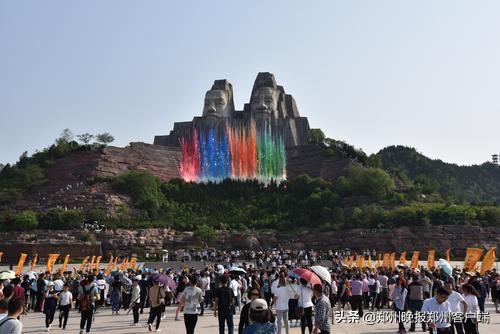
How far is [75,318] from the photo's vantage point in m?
17.1

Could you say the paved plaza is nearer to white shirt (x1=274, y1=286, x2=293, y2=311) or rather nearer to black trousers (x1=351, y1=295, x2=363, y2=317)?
white shirt (x1=274, y1=286, x2=293, y2=311)

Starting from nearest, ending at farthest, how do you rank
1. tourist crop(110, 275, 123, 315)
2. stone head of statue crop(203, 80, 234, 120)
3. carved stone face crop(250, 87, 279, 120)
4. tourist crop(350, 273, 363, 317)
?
tourist crop(350, 273, 363, 317) < tourist crop(110, 275, 123, 315) < stone head of statue crop(203, 80, 234, 120) < carved stone face crop(250, 87, 279, 120)

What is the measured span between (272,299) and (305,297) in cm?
298

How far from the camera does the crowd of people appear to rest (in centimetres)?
864

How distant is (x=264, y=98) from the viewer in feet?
280

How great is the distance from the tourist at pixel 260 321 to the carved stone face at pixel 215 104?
7632cm

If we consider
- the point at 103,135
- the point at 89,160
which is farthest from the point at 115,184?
the point at 103,135

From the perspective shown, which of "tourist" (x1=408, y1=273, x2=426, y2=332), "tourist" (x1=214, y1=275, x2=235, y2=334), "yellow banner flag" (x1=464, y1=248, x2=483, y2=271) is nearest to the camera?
"tourist" (x1=214, y1=275, x2=235, y2=334)

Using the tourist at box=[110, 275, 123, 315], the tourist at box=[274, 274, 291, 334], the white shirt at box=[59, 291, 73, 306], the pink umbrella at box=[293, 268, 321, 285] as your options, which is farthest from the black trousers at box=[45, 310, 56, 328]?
the pink umbrella at box=[293, 268, 321, 285]

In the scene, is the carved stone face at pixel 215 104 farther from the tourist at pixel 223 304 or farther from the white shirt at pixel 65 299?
the tourist at pixel 223 304

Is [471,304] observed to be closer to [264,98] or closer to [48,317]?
[48,317]

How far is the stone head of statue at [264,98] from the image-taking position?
275ft

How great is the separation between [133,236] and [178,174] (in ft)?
82.0

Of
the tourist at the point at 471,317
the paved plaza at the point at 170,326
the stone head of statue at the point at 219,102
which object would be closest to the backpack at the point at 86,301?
the paved plaza at the point at 170,326
